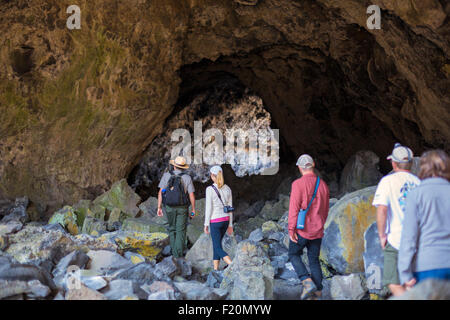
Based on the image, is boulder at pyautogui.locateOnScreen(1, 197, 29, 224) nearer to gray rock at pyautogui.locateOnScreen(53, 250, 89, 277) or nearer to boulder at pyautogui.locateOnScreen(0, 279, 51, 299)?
gray rock at pyautogui.locateOnScreen(53, 250, 89, 277)

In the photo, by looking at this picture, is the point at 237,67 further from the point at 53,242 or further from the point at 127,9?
the point at 53,242

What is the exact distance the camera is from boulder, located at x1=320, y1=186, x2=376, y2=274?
4.07m

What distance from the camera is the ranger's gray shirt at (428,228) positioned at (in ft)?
7.71

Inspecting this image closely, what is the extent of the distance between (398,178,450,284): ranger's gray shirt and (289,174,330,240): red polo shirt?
49.7 inches

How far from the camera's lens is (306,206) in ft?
11.9

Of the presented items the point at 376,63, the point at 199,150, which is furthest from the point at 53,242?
the point at 199,150

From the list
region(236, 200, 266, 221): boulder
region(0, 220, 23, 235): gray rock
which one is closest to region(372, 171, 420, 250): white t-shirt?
region(0, 220, 23, 235): gray rock

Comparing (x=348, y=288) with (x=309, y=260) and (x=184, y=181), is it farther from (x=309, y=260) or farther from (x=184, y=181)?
(x=184, y=181)

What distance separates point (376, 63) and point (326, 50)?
1.61m

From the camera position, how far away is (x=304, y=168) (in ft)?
12.1

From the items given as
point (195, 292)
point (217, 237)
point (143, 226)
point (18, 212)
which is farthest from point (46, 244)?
point (18, 212)

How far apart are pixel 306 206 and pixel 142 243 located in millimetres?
2452

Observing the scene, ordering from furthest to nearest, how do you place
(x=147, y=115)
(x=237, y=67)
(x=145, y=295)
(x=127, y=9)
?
1. (x=237, y=67)
2. (x=147, y=115)
3. (x=127, y=9)
4. (x=145, y=295)

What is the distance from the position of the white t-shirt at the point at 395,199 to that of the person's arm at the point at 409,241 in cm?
39
